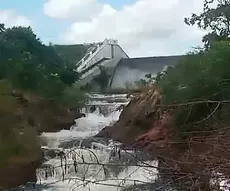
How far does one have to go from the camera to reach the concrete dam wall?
105 feet

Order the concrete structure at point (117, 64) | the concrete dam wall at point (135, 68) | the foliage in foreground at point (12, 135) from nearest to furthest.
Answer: the foliage in foreground at point (12, 135) < the concrete structure at point (117, 64) < the concrete dam wall at point (135, 68)

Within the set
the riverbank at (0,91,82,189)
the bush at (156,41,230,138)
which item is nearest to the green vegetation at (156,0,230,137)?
the bush at (156,41,230,138)

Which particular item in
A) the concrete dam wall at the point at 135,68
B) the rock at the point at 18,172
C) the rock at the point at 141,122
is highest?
the concrete dam wall at the point at 135,68

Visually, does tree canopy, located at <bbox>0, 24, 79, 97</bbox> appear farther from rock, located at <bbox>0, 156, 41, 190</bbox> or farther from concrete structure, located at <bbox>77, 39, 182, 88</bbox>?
rock, located at <bbox>0, 156, 41, 190</bbox>

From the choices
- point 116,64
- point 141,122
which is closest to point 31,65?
point 141,122

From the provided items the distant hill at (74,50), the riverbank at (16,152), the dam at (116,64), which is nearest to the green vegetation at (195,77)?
the riverbank at (16,152)

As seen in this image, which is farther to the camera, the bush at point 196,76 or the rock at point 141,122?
the rock at point 141,122

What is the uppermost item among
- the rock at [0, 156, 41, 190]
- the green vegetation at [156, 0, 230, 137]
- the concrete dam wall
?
the concrete dam wall

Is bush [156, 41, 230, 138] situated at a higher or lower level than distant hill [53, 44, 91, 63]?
lower

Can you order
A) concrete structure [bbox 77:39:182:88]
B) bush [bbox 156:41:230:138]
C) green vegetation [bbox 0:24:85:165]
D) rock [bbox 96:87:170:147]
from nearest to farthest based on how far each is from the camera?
green vegetation [bbox 0:24:85:165] < bush [bbox 156:41:230:138] < rock [bbox 96:87:170:147] < concrete structure [bbox 77:39:182:88]

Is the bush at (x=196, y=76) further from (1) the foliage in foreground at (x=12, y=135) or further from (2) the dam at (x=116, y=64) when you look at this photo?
(2) the dam at (x=116, y=64)

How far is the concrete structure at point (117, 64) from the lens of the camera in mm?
30859

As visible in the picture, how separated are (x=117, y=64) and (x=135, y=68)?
4.14ft

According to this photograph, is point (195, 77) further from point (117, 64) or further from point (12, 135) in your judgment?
point (117, 64)
